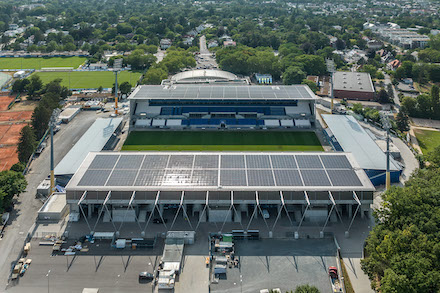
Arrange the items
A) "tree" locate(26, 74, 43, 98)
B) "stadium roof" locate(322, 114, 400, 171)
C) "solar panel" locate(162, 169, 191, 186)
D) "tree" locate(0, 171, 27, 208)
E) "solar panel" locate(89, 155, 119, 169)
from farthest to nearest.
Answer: "tree" locate(26, 74, 43, 98), "stadium roof" locate(322, 114, 400, 171), "solar panel" locate(89, 155, 119, 169), "tree" locate(0, 171, 27, 208), "solar panel" locate(162, 169, 191, 186)

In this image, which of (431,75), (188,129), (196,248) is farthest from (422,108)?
(196,248)

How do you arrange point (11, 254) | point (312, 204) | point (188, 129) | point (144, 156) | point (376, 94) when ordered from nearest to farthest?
point (11, 254)
point (312, 204)
point (144, 156)
point (188, 129)
point (376, 94)

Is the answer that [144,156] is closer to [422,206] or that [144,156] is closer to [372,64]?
[422,206]

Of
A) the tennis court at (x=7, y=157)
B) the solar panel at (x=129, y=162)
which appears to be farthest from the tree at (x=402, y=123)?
the tennis court at (x=7, y=157)

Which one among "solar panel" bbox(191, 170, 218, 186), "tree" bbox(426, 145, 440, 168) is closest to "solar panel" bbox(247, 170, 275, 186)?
"solar panel" bbox(191, 170, 218, 186)

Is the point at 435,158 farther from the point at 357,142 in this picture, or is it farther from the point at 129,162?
the point at 129,162

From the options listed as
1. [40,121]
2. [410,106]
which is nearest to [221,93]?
[40,121]

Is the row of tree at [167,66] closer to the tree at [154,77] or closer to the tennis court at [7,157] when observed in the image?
the tree at [154,77]

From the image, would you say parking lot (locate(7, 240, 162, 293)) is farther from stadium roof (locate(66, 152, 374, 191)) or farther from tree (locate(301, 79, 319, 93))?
tree (locate(301, 79, 319, 93))
